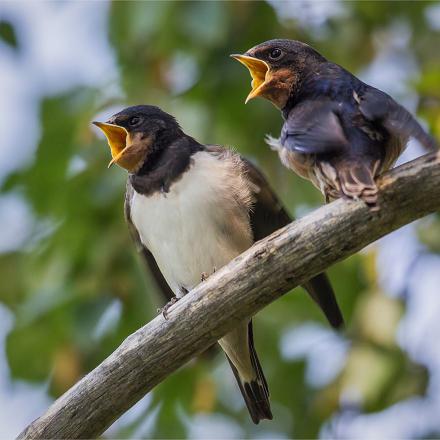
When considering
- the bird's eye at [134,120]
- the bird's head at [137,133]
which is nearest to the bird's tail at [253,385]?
the bird's head at [137,133]

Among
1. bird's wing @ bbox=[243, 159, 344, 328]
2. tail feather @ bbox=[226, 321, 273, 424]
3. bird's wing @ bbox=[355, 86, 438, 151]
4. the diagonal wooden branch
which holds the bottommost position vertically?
tail feather @ bbox=[226, 321, 273, 424]

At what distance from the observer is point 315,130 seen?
3.29m

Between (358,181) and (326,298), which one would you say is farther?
(326,298)

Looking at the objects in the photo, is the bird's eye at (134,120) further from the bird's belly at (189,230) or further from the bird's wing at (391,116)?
the bird's wing at (391,116)

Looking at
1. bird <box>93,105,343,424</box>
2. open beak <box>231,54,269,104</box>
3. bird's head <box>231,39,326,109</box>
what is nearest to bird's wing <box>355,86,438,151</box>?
bird's head <box>231,39,326,109</box>

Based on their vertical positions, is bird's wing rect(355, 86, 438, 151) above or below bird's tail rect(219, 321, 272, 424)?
above

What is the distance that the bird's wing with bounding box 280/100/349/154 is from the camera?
10.6 feet

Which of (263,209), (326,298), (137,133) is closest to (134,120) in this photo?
(137,133)

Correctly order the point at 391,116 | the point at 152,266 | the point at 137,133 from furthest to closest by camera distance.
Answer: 1. the point at 152,266
2. the point at 137,133
3. the point at 391,116

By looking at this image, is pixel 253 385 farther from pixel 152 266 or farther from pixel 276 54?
pixel 276 54

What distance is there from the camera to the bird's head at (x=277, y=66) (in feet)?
12.0

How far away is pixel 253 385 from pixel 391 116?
3.93 ft

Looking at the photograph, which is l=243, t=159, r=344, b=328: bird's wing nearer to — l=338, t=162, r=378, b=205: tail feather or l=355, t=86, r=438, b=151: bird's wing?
l=355, t=86, r=438, b=151: bird's wing

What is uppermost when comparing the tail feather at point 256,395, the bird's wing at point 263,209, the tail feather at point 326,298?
the bird's wing at point 263,209
